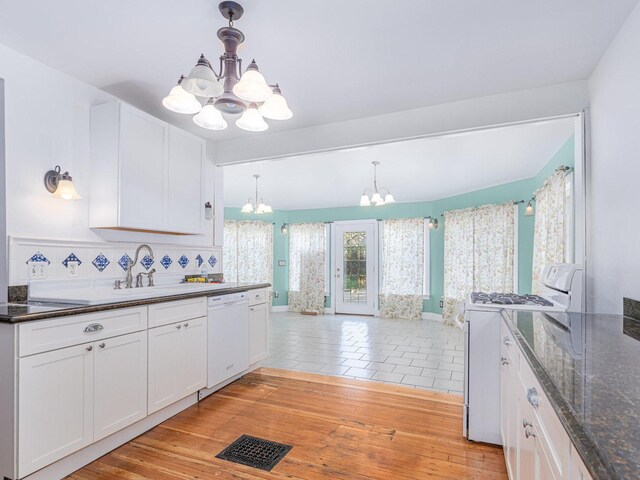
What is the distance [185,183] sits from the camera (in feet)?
11.1

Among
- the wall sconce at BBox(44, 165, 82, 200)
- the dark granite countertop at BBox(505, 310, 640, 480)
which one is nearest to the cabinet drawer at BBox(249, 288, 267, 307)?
the wall sconce at BBox(44, 165, 82, 200)

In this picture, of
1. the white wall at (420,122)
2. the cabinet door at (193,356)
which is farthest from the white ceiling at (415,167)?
the cabinet door at (193,356)

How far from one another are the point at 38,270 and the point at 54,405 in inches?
37.6

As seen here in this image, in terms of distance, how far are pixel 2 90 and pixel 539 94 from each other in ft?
11.7

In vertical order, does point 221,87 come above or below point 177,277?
above

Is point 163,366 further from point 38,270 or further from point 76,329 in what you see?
point 38,270

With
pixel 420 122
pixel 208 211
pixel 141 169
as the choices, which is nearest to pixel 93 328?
pixel 141 169

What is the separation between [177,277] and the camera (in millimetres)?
3516

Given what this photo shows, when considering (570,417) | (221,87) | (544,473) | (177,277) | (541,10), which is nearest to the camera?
(570,417)

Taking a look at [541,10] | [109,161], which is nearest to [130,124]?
[109,161]

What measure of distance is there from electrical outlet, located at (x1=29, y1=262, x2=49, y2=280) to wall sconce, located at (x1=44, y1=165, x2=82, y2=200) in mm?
459

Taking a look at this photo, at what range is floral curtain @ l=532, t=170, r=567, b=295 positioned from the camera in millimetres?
3504

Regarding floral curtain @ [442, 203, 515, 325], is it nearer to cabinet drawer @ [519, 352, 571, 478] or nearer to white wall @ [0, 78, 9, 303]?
cabinet drawer @ [519, 352, 571, 478]

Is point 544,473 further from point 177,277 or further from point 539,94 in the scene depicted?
point 177,277
